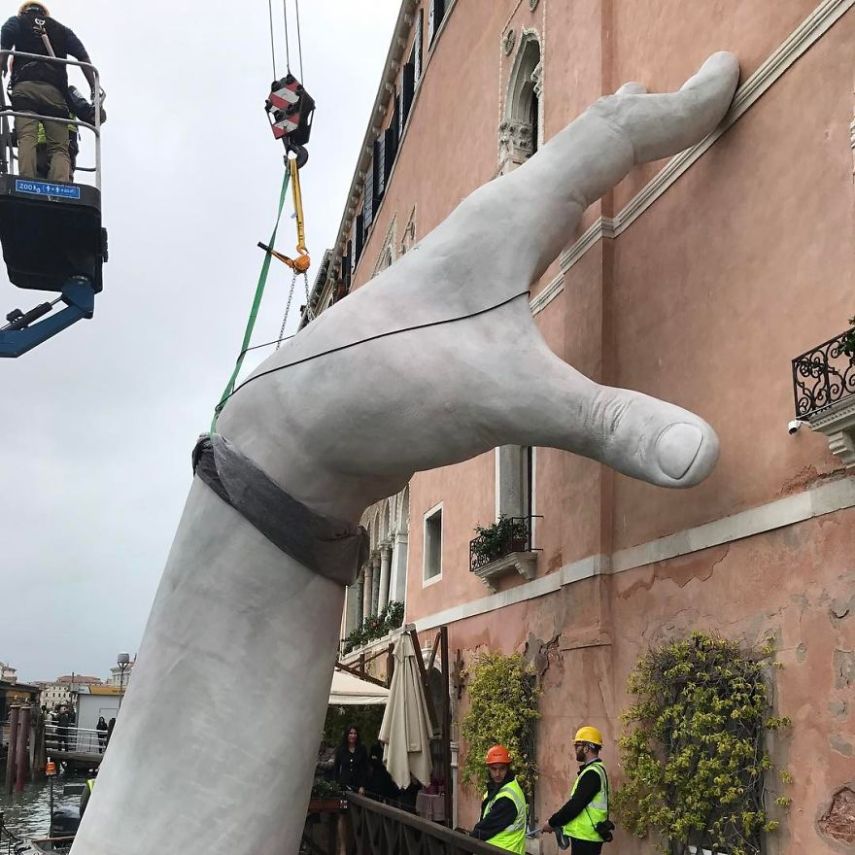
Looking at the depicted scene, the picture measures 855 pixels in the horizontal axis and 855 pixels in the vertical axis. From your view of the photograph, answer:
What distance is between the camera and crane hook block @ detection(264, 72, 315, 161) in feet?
16.0

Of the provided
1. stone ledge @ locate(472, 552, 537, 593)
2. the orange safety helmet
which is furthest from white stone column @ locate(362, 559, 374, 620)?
the orange safety helmet

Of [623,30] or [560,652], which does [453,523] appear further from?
[623,30]

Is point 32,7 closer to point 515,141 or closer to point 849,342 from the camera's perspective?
point 515,141

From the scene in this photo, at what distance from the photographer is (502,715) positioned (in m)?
7.65

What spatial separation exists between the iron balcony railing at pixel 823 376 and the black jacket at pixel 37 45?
19.9ft

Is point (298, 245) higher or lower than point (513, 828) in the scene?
higher

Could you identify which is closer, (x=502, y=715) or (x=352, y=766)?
Result: (x=502, y=715)

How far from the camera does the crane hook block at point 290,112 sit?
4883 millimetres

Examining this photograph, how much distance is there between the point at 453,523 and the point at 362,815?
455 cm

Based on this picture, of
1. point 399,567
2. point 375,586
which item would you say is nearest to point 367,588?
point 375,586

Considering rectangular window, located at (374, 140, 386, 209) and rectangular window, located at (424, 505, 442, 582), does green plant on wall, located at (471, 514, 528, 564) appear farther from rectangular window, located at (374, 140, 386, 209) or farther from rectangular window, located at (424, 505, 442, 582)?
rectangular window, located at (374, 140, 386, 209)

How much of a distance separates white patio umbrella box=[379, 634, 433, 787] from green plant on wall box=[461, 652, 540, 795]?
434mm

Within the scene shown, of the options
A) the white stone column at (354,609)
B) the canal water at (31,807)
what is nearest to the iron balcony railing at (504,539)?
the canal water at (31,807)

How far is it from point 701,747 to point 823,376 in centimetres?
196
